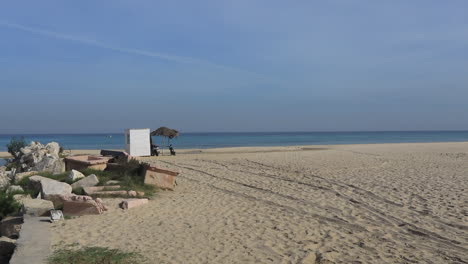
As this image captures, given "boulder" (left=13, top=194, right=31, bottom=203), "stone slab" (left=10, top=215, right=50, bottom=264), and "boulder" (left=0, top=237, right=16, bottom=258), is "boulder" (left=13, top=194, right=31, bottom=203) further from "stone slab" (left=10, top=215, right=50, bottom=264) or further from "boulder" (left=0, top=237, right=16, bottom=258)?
"boulder" (left=0, top=237, right=16, bottom=258)

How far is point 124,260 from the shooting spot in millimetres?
5891

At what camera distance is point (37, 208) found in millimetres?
8531

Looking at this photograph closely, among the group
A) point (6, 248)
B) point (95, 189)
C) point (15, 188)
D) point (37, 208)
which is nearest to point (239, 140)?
point (15, 188)

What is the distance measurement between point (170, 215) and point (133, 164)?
476cm

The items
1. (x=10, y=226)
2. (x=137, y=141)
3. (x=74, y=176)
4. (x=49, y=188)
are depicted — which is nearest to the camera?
(x=10, y=226)

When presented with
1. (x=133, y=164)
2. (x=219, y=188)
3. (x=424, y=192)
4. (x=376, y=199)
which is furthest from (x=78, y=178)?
(x=424, y=192)

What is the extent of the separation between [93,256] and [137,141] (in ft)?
62.7

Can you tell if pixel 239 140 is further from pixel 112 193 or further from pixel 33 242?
pixel 33 242

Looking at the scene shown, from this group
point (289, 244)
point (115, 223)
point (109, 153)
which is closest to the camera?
point (289, 244)

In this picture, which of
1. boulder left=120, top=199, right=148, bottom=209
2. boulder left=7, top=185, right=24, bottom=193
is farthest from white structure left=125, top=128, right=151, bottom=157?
boulder left=120, top=199, right=148, bottom=209

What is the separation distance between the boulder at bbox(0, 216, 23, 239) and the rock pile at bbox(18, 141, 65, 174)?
6789 millimetres

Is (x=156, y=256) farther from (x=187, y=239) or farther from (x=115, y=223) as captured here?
(x=115, y=223)

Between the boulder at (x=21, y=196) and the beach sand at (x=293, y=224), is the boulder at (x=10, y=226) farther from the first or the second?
the boulder at (x=21, y=196)

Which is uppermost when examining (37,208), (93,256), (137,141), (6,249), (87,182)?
(137,141)
